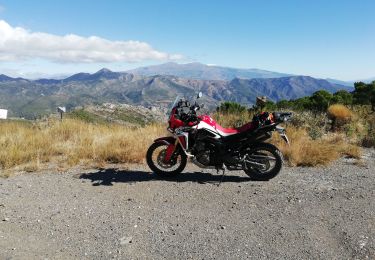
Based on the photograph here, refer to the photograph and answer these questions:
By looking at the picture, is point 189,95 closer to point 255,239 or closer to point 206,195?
point 206,195

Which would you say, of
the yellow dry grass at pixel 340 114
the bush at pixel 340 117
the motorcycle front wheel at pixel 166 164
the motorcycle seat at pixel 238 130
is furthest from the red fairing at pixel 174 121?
the yellow dry grass at pixel 340 114

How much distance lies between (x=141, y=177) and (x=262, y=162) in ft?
7.35

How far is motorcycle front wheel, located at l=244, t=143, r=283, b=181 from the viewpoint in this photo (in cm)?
669

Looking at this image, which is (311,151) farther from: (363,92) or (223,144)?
(363,92)

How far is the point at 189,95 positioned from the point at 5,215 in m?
3.66

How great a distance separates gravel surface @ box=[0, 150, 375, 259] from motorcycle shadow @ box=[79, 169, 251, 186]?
0.06 ft

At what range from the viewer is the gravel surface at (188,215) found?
4148mm

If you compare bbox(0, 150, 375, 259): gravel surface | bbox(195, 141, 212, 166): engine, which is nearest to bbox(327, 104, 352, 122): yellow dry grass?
bbox(0, 150, 375, 259): gravel surface

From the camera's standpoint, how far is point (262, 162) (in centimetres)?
674

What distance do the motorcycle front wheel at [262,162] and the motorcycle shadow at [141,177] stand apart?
8.0 inches

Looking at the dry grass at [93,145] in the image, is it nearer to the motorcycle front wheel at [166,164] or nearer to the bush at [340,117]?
the motorcycle front wheel at [166,164]

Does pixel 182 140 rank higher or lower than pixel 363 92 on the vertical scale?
lower

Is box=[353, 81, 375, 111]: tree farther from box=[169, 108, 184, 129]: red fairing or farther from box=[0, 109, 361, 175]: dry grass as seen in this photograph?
box=[169, 108, 184, 129]: red fairing

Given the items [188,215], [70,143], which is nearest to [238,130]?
[188,215]
